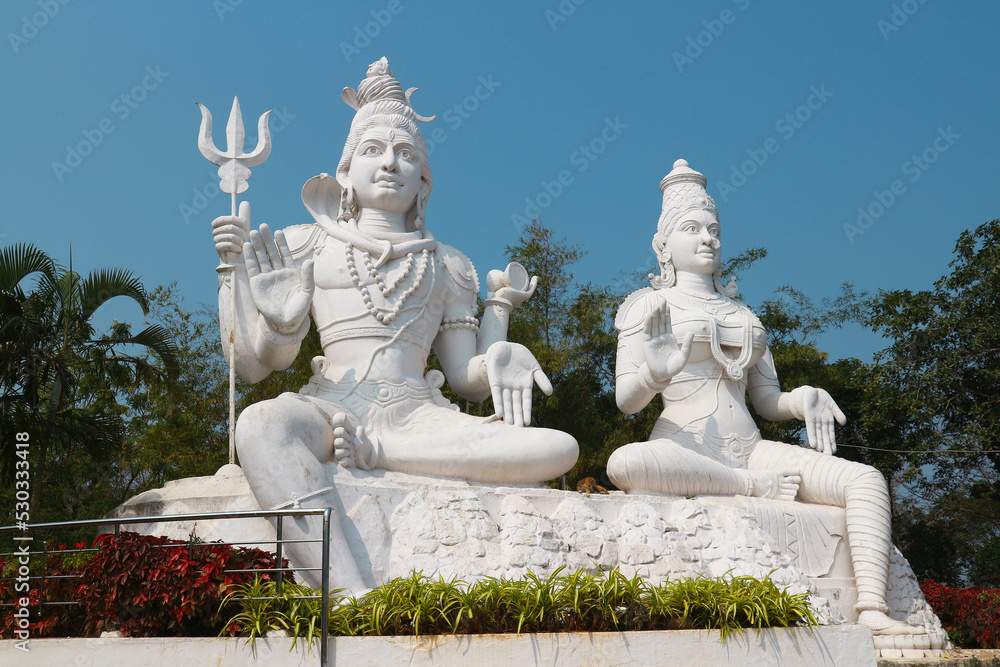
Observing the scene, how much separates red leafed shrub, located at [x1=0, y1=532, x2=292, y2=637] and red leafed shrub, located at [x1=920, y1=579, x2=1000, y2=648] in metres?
5.78

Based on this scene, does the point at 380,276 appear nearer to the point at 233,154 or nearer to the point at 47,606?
the point at 233,154

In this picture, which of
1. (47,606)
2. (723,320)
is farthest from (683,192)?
(47,606)

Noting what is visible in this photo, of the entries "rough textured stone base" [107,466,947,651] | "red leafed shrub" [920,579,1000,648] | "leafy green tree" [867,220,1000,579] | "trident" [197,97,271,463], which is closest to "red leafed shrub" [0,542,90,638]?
"rough textured stone base" [107,466,947,651]

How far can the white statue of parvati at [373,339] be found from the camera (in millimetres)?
5797

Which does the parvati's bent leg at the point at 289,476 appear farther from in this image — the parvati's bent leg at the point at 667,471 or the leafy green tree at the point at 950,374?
the leafy green tree at the point at 950,374

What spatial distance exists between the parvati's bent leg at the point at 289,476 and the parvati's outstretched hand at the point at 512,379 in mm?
1455

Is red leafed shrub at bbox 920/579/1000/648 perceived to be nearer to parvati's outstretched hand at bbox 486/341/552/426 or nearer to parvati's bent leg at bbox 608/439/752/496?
parvati's bent leg at bbox 608/439/752/496

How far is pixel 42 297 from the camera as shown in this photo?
943cm

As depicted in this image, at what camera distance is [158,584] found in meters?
4.68

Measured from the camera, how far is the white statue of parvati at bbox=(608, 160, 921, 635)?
688 cm

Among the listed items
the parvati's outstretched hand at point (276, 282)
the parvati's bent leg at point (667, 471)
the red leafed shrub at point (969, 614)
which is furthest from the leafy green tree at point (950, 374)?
the parvati's outstretched hand at point (276, 282)

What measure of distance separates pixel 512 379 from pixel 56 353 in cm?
492

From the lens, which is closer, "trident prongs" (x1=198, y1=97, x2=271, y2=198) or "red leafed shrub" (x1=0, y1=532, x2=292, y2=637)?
"red leafed shrub" (x1=0, y1=532, x2=292, y2=637)

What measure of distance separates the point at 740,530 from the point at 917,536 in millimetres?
7617
